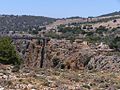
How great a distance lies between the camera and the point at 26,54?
76562mm

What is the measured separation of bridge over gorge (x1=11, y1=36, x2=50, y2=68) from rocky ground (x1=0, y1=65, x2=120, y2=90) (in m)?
42.5

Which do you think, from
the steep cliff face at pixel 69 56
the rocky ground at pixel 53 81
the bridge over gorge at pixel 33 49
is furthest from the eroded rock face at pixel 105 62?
the bridge over gorge at pixel 33 49

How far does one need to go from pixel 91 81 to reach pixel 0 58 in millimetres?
25652

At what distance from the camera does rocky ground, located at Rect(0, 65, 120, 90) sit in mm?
21594

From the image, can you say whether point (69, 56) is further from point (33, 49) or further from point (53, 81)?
point (53, 81)

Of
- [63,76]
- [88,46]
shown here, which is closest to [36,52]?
[88,46]

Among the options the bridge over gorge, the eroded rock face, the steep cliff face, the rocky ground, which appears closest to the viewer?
the rocky ground

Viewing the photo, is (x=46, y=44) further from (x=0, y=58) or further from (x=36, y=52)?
(x=0, y=58)

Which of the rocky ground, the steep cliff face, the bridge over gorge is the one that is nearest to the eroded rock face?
the steep cliff face

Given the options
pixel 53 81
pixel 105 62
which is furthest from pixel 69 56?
pixel 53 81

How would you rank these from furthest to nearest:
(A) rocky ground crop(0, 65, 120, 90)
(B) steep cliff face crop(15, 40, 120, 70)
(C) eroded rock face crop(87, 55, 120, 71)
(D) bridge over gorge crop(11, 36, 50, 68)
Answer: (D) bridge over gorge crop(11, 36, 50, 68)
(B) steep cliff face crop(15, 40, 120, 70)
(C) eroded rock face crop(87, 55, 120, 71)
(A) rocky ground crop(0, 65, 120, 90)

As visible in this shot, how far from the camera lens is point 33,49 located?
76.8m

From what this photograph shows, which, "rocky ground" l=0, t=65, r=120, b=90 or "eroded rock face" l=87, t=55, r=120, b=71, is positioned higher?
"rocky ground" l=0, t=65, r=120, b=90

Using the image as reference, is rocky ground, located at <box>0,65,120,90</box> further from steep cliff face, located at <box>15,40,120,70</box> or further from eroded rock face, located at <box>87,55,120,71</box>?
steep cliff face, located at <box>15,40,120,70</box>
